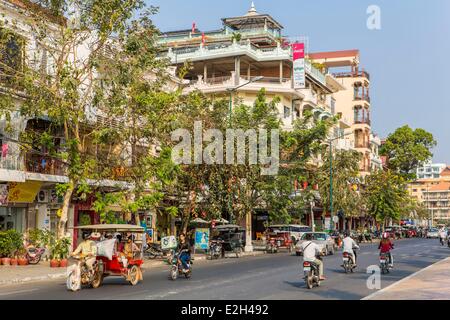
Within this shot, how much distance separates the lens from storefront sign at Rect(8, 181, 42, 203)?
27.5m

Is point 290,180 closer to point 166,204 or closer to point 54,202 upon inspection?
point 166,204

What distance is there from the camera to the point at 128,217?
32969mm

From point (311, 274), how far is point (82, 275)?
21.8ft

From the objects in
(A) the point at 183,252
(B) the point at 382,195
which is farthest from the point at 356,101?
(A) the point at 183,252

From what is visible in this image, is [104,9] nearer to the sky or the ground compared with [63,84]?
nearer to the sky

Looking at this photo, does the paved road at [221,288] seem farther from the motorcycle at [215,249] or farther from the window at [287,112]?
the window at [287,112]

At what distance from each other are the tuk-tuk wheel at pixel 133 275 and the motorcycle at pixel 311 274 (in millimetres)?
5229

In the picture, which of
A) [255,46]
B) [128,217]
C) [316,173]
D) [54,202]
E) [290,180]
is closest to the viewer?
[54,202]

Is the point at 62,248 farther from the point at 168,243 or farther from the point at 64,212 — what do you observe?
the point at 168,243

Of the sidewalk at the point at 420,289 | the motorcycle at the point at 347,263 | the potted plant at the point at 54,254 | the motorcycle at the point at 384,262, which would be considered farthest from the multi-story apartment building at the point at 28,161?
the sidewalk at the point at 420,289

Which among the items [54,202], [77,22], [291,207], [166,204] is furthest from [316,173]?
[77,22]

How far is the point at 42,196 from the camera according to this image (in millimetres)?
29859

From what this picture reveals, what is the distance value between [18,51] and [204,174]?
1342 centimetres

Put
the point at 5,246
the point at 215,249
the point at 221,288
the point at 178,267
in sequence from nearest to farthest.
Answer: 1. the point at 221,288
2. the point at 178,267
3. the point at 5,246
4. the point at 215,249
